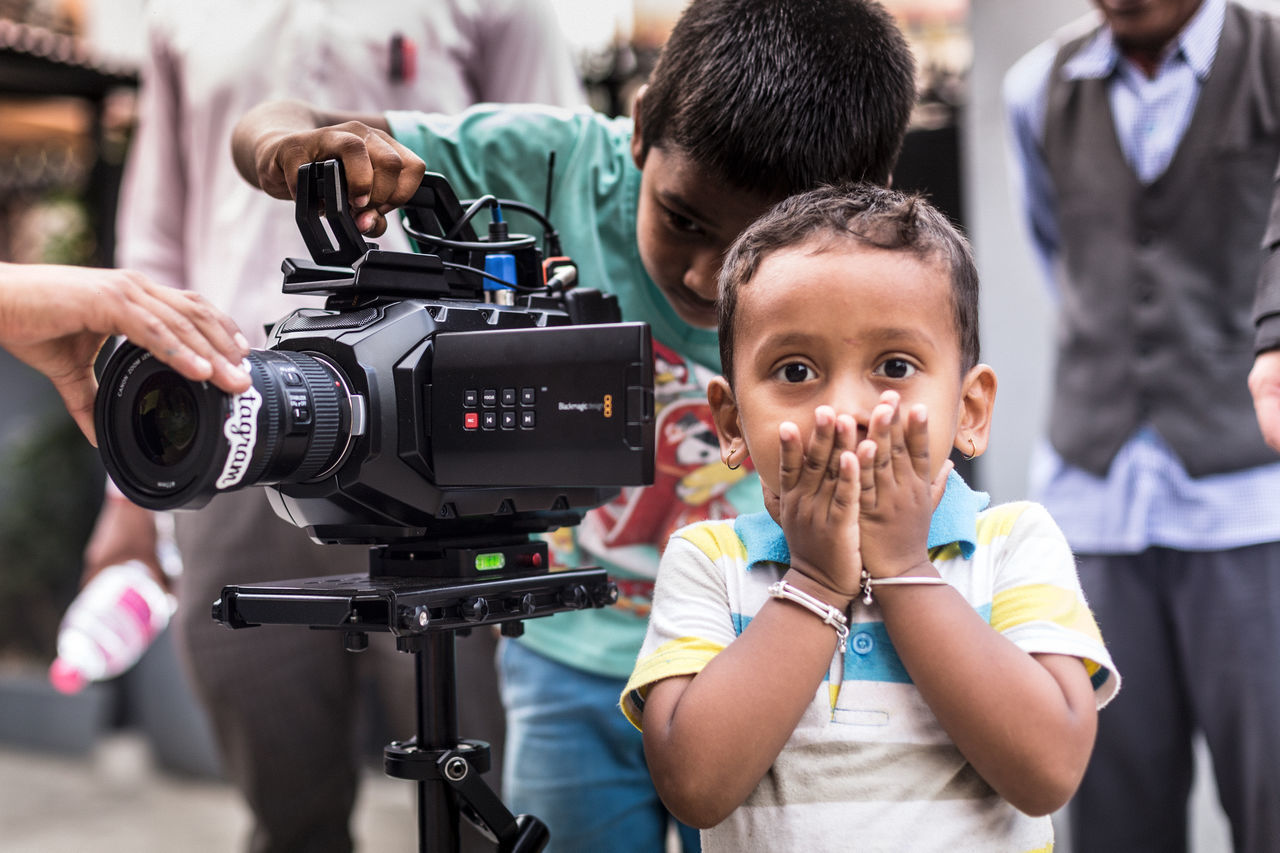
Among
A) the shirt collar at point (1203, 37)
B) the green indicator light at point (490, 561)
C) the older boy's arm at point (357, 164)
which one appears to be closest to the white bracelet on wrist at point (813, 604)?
the green indicator light at point (490, 561)

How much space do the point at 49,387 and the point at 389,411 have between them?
3.77 m

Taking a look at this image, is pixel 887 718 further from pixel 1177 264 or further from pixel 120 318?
pixel 1177 264

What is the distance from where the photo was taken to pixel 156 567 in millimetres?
1657

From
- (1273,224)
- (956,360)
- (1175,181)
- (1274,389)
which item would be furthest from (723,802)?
(1175,181)

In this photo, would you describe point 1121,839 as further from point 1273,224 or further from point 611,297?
point 611,297

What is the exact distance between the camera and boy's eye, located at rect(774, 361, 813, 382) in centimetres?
88

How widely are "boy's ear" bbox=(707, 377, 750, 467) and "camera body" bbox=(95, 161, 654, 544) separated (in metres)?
0.11

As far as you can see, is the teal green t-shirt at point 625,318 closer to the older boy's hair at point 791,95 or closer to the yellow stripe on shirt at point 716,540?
the older boy's hair at point 791,95

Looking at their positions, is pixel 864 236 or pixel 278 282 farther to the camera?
pixel 278 282

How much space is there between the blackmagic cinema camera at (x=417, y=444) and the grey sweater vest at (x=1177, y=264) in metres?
0.88

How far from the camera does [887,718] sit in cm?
86

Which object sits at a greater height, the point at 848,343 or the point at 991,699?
the point at 848,343

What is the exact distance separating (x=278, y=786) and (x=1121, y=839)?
1.11 meters

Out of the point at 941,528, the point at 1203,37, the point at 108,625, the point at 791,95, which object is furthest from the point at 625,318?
the point at 1203,37
